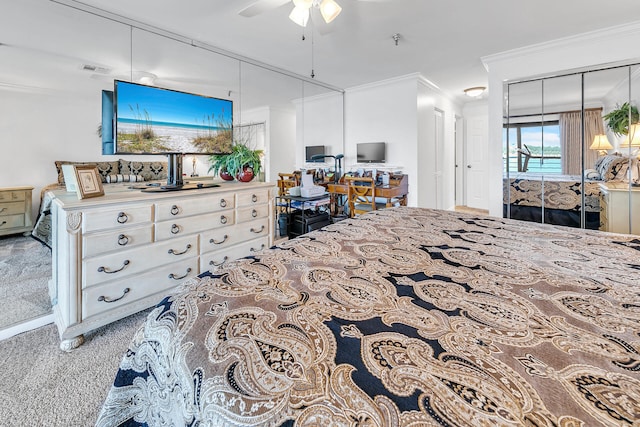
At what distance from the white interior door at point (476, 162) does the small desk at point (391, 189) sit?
2776mm

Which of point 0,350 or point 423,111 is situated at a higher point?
point 423,111

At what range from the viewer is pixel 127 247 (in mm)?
1991

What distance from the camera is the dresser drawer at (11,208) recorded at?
6.80 feet

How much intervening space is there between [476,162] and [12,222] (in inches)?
297

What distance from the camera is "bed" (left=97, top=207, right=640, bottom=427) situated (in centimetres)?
45

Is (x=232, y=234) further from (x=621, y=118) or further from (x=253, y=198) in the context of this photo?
(x=621, y=118)

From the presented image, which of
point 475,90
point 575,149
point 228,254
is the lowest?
point 228,254

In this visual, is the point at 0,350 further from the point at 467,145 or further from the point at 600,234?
the point at 467,145

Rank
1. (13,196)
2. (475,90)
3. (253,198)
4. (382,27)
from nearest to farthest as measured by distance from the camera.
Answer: (13,196) < (253,198) < (382,27) < (475,90)

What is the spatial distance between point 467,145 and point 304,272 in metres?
7.01

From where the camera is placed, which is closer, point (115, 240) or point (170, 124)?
point (115, 240)

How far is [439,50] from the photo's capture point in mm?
3666

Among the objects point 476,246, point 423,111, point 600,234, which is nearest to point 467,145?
point 423,111

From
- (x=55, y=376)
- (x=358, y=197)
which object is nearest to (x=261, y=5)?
(x=55, y=376)
